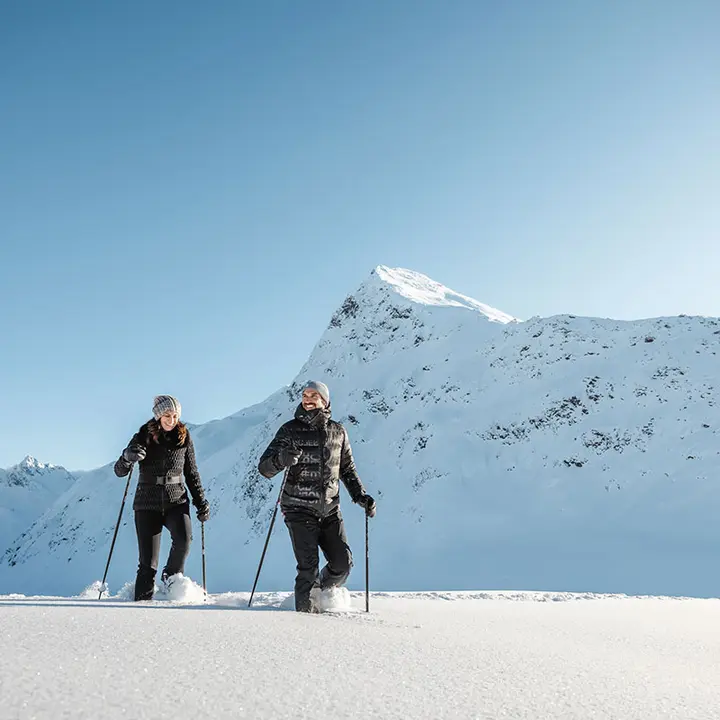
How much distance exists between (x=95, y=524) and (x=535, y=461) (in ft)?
159

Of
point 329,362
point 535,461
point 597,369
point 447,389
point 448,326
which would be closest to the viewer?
point 535,461

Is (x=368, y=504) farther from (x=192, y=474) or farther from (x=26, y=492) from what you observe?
(x=26, y=492)

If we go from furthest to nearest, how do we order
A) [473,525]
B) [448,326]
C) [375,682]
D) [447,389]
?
[448,326] < [447,389] < [473,525] < [375,682]

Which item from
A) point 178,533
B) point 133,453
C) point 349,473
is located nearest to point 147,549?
point 178,533

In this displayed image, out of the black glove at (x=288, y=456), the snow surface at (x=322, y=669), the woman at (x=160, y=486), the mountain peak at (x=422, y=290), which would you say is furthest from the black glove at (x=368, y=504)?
the mountain peak at (x=422, y=290)

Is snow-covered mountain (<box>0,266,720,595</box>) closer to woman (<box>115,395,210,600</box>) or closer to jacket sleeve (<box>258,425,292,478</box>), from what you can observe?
woman (<box>115,395,210,600</box>)

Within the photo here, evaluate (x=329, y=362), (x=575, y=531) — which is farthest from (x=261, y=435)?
(x=575, y=531)

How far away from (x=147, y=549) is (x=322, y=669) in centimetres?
358

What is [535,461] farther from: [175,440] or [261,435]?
[175,440]

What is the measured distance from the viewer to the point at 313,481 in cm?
478

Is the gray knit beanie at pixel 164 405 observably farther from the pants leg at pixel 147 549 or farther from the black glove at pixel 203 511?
the black glove at pixel 203 511

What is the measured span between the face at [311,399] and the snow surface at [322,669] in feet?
4.86

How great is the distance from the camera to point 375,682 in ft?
7.01

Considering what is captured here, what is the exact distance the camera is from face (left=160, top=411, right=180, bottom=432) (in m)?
5.51
